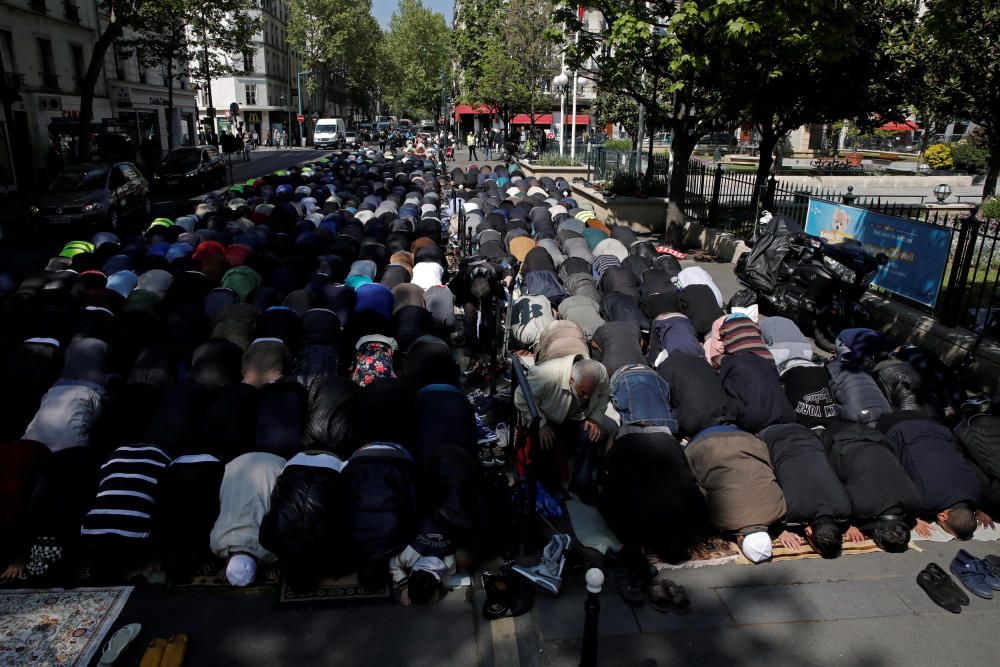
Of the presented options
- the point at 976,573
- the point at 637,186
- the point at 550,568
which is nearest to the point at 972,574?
the point at 976,573

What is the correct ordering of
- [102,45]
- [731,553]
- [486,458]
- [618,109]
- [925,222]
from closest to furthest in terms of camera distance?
1. [731,553]
2. [486,458]
3. [925,222]
4. [102,45]
5. [618,109]

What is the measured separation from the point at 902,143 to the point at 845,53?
2373 inches

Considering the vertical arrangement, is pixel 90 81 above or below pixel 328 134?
above

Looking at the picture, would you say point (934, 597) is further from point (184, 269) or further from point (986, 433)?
point (184, 269)

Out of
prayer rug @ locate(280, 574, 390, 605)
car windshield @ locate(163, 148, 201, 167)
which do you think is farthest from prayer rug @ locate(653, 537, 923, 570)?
car windshield @ locate(163, 148, 201, 167)

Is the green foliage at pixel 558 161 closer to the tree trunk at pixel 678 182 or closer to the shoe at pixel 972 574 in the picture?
the tree trunk at pixel 678 182

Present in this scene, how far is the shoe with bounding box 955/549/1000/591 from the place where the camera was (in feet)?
18.2

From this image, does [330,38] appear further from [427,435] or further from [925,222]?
[427,435]

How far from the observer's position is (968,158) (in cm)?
3444

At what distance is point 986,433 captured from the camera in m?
6.43

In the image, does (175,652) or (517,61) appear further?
(517,61)

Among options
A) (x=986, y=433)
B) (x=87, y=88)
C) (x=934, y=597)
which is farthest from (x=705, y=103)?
(x=87, y=88)

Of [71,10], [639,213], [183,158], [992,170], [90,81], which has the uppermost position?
[71,10]

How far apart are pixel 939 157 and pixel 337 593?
1572 inches
